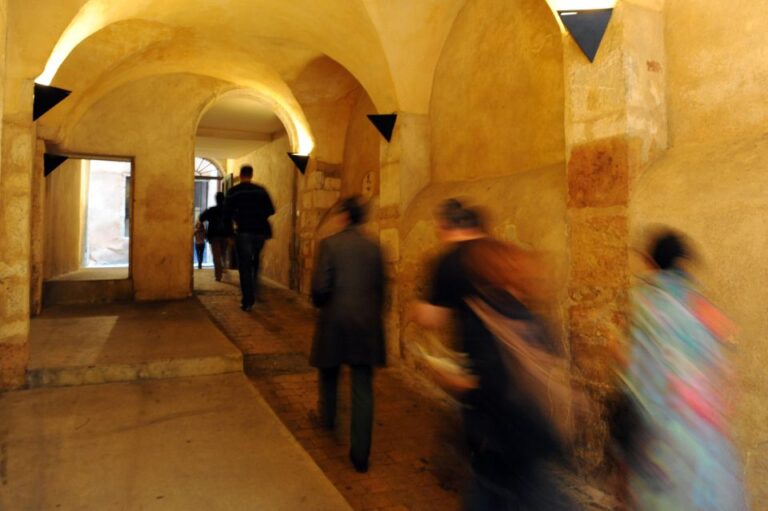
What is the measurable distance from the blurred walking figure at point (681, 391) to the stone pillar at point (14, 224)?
3.80 metres

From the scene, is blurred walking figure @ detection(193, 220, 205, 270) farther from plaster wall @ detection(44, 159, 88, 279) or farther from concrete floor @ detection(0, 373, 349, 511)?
concrete floor @ detection(0, 373, 349, 511)

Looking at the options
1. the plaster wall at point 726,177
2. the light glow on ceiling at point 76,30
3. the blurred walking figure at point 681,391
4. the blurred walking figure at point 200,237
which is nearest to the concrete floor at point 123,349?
the light glow on ceiling at point 76,30

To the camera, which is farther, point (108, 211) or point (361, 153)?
point (108, 211)

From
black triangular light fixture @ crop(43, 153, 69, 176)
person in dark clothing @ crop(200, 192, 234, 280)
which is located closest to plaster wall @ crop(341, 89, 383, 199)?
person in dark clothing @ crop(200, 192, 234, 280)

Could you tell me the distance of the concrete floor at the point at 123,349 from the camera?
386 centimetres

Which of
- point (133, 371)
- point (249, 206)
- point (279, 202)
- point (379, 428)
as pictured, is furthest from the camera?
point (279, 202)

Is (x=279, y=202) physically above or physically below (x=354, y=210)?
above

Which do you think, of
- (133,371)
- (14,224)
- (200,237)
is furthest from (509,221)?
(200,237)

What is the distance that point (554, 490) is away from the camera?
1761 millimetres

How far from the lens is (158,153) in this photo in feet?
25.3

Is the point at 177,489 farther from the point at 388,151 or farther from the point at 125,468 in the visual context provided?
the point at 388,151

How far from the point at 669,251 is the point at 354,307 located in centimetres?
156

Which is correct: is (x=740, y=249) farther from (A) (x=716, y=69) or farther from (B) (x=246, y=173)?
(B) (x=246, y=173)

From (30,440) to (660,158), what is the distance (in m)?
3.62
